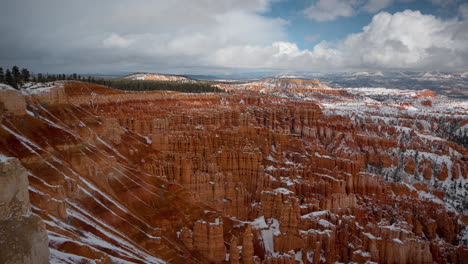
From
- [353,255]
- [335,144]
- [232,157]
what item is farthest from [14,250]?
[335,144]

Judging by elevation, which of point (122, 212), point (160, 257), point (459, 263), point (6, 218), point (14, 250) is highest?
point (6, 218)

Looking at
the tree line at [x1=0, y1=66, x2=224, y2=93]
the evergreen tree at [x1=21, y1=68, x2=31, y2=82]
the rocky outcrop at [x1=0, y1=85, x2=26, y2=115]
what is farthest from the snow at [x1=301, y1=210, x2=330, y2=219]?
the evergreen tree at [x1=21, y1=68, x2=31, y2=82]

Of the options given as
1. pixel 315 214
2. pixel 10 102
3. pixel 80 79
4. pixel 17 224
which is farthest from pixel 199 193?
pixel 80 79

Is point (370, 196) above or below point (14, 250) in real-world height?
below

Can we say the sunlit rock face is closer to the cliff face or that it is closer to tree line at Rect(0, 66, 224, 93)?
the cliff face

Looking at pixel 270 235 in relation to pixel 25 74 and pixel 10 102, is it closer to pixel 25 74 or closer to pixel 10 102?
pixel 10 102

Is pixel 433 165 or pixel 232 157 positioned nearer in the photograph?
pixel 232 157

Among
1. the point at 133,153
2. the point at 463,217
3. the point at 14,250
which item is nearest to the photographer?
the point at 14,250

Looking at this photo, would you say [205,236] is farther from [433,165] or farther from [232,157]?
[433,165]
